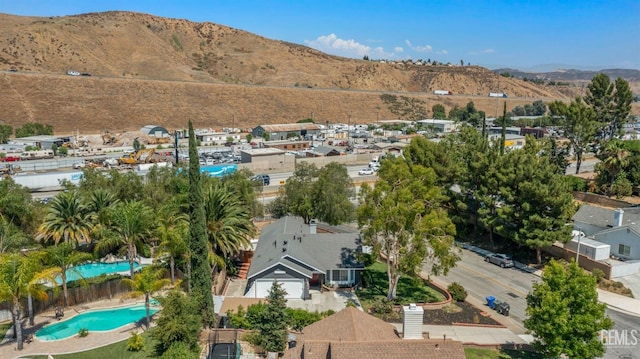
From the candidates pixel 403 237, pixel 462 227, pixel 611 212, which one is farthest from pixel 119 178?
pixel 611 212

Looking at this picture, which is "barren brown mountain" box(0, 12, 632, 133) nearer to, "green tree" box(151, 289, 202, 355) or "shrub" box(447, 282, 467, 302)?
"green tree" box(151, 289, 202, 355)

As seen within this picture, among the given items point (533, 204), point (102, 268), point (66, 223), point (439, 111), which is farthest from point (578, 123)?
point (439, 111)

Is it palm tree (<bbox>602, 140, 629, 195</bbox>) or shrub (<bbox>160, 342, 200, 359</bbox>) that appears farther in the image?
palm tree (<bbox>602, 140, 629, 195</bbox>)

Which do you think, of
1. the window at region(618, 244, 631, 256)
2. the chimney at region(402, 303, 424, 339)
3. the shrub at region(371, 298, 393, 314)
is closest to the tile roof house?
the chimney at region(402, 303, 424, 339)

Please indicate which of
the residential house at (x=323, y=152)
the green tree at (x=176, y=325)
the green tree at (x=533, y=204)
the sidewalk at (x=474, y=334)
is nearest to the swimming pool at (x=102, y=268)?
the green tree at (x=176, y=325)

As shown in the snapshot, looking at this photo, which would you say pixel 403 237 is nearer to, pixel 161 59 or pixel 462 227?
pixel 462 227

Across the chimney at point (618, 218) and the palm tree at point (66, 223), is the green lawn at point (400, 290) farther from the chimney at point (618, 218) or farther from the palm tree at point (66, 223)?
the palm tree at point (66, 223)
